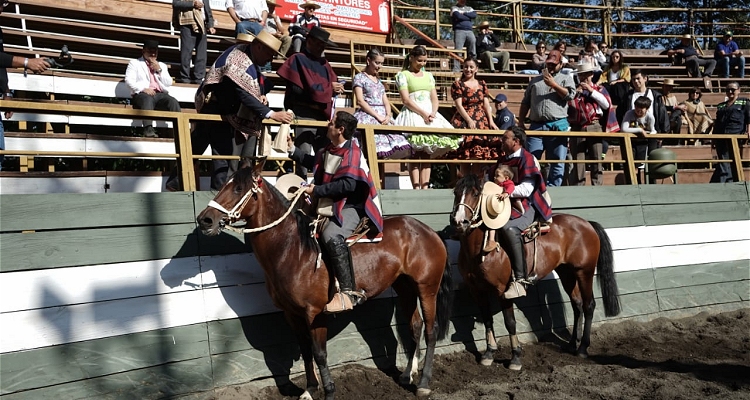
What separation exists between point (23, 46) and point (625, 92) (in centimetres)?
992

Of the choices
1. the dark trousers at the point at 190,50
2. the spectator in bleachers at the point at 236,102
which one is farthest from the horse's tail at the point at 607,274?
the dark trousers at the point at 190,50

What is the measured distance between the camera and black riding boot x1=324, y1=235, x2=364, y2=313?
6004mm

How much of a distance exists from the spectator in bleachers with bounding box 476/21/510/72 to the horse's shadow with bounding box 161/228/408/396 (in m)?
12.3

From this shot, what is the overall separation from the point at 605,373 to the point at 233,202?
391 cm

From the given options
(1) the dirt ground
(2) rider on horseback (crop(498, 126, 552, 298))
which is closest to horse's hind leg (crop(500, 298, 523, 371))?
(1) the dirt ground

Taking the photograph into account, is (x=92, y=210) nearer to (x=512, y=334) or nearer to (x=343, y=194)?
(x=343, y=194)

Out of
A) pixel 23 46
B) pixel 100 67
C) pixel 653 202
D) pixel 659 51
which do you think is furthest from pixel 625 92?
pixel 659 51

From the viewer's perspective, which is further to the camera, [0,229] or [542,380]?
[542,380]

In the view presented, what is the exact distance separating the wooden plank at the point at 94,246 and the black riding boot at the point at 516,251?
3.15 meters

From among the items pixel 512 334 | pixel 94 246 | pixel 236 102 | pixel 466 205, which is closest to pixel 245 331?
pixel 94 246

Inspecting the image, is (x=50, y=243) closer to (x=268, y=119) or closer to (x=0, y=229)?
(x=0, y=229)

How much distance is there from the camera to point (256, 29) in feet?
37.8

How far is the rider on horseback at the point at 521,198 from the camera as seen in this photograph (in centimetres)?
750

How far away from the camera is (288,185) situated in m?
6.46
